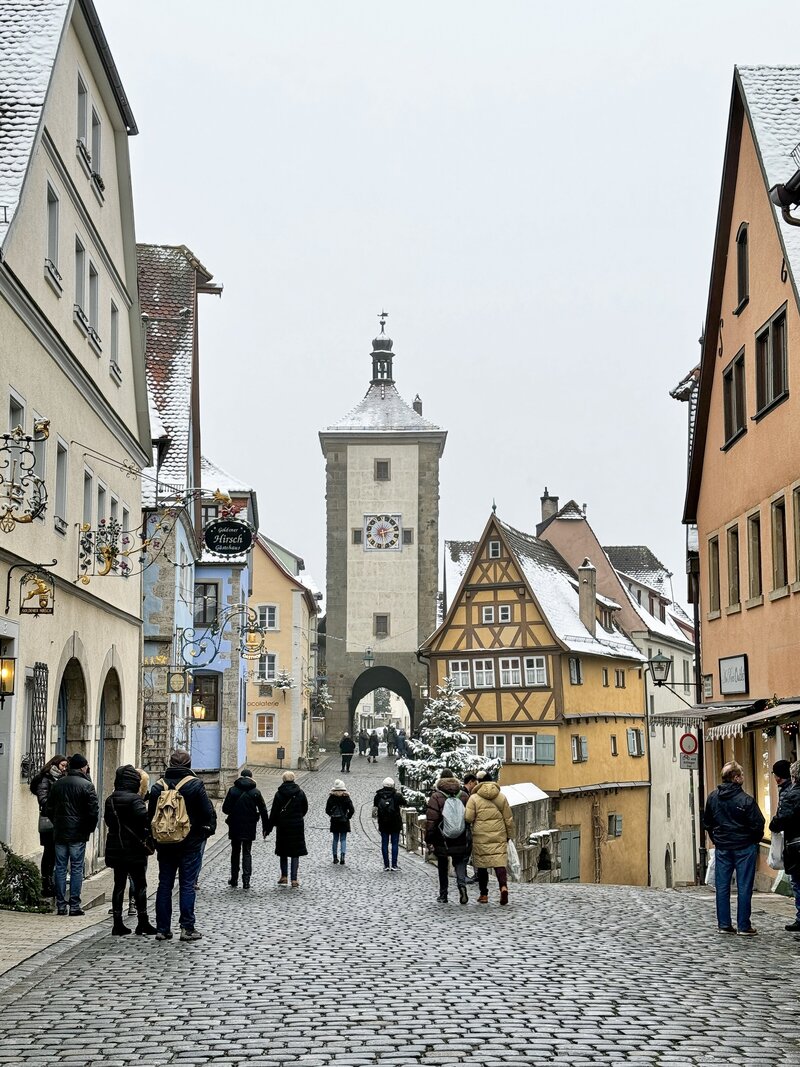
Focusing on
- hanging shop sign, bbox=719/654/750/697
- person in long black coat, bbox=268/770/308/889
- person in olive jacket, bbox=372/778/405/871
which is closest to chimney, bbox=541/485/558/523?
hanging shop sign, bbox=719/654/750/697

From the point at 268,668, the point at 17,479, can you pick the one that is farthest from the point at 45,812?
the point at 268,668

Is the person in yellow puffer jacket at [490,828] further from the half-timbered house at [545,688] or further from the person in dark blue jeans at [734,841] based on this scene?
the half-timbered house at [545,688]

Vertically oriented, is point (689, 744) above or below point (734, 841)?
above

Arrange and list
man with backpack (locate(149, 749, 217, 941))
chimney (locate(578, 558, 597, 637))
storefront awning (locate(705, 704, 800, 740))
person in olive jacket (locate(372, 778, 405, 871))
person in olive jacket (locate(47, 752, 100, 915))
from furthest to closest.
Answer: chimney (locate(578, 558, 597, 637)) → person in olive jacket (locate(372, 778, 405, 871)) → storefront awning (locate(705, 704, 800, 740)) → person in olive jacket (locate(47, 752, 100, 915)) → man with backpack (locate(149, 749, 217, 941))

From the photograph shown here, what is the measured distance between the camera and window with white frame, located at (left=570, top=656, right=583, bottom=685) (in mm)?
48434

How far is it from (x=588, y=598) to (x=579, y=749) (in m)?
6.53

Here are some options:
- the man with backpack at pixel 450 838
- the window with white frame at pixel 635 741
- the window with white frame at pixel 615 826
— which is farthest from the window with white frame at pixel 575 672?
the man with backpack at pixel 450 838

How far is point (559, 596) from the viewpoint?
51.7m

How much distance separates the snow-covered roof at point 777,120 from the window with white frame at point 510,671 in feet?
87.7

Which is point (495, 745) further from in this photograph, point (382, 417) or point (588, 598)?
point (382, 417)

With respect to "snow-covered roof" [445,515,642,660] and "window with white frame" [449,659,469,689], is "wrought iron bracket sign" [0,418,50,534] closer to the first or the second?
"snow-covered roof" [445,515,642,660]

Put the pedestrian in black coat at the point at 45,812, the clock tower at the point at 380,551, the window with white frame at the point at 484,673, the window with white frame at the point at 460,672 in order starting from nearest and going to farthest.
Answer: the pedestrian in black coat at the point at 45,812 < the window with white frame at the point at 484,673 < the window with white frame at the point at 460,672 < the clock tower at the point at 380,551

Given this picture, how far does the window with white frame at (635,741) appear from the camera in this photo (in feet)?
178

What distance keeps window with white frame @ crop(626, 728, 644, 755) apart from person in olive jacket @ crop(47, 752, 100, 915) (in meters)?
40.2
